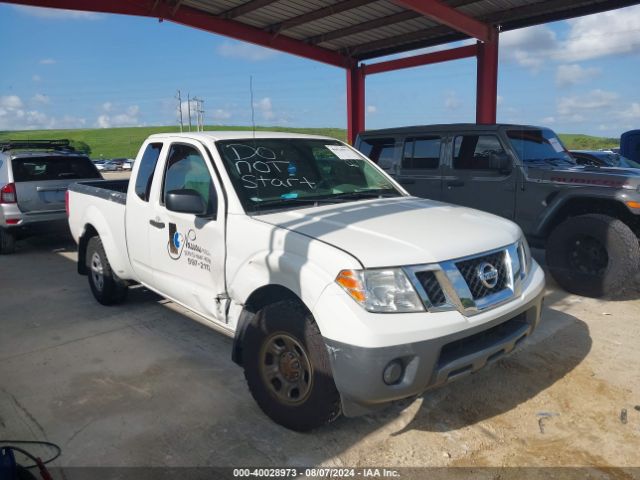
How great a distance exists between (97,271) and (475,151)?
4603mm

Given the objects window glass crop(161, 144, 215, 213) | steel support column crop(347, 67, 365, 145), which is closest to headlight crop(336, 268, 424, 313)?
window glass crop(161, 144, 215, 213)

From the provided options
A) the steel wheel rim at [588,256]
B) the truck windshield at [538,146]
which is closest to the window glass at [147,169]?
the truck windshield at [538,146]

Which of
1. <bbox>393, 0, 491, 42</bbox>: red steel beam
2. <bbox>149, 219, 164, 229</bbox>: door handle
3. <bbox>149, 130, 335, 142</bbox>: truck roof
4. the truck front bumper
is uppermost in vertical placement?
<bbox>393, 0, 491, 42</bbox>: red steel beam

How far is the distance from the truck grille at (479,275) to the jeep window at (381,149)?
4.38m

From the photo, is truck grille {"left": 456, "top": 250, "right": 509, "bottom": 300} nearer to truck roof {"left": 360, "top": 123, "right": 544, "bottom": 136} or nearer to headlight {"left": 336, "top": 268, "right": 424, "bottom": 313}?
headlight {"left": 336, "top": 268, "right": 424, "bottom": 313}

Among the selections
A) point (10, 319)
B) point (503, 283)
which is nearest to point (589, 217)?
point (503, 283)

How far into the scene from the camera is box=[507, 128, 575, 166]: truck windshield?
19.9ft

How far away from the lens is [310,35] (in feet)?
40.5

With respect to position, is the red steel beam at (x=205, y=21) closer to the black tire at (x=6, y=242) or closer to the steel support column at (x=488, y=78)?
the black tire at (x=6, y=242)

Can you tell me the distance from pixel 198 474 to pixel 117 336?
7.55 feet

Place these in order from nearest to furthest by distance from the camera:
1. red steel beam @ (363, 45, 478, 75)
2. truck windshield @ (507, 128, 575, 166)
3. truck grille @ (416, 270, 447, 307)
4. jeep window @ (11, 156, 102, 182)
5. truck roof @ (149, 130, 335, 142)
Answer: truck grille @ (416, 270, 447, 307)
truck roof @ (149, 130, 335, 142)
truck windshield @ (507, 128, 575, 166)
jeep window @ (11, 156, 102, 182)
red steel beam @ (363, 45, 478, 75)

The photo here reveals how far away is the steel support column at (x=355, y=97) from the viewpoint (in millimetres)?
13938

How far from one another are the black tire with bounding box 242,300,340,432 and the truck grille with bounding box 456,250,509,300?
86 centimetres

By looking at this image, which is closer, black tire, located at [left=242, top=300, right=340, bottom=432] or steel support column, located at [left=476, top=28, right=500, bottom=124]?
black tire, located at [left=242, top=300, right=340, bottom=432]
